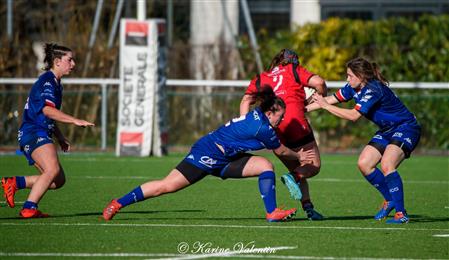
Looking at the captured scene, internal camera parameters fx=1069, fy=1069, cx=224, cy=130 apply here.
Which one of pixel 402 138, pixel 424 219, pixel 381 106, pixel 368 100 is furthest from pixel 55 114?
pixel 424 219

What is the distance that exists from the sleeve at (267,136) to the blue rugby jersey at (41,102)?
87.4 inches

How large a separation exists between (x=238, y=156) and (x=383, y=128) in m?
1.77

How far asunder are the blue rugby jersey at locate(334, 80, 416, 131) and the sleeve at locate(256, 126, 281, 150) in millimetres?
1204

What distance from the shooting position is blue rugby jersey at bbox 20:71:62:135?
35.7ft

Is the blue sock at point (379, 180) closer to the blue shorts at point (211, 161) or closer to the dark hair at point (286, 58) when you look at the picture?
the dark hair at point (286, 58)

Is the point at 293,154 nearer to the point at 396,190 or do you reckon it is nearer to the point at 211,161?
the point at 211,161

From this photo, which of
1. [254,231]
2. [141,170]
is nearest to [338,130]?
[141,170]

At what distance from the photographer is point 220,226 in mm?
10367

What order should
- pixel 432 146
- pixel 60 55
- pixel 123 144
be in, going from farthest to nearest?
1. pixel 432 146
2. pixel 123 144
3. pixel 60 55

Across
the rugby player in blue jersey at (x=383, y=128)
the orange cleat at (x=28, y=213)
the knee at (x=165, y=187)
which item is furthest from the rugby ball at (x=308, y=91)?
the orange cleat at (x=28, y=213)

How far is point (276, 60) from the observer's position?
11.3 metres

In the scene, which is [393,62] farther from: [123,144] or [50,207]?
[50,207]

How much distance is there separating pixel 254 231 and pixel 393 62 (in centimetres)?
1459

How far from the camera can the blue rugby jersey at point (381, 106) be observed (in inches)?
431
